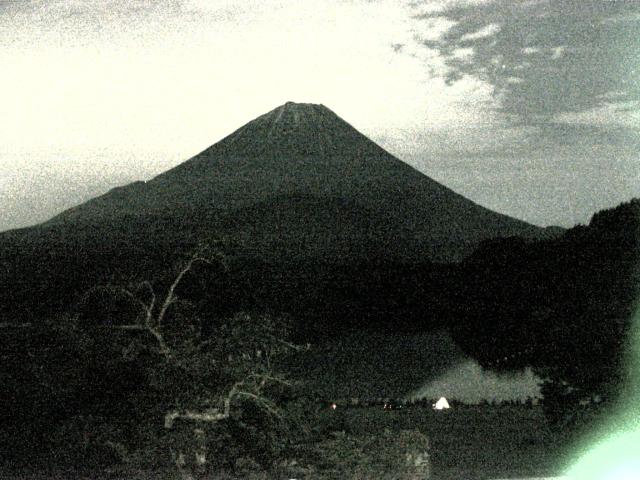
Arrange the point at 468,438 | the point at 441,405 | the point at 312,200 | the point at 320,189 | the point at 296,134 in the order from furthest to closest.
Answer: the point at 296,134 < the point at 320,189 < the point at 312,200 < the point at 441,405 < the point at 468,438

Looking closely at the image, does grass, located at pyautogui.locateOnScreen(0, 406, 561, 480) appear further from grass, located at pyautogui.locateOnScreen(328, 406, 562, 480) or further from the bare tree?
the bare tree

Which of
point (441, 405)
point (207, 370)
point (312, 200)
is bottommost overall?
point (441, 405)

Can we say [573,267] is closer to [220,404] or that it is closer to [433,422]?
[433,422]

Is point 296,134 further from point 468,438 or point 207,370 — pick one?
point 207,370

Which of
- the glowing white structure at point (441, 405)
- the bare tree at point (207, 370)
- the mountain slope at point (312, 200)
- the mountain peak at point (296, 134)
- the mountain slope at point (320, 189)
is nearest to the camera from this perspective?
→ the bare tree at point (207, 370)

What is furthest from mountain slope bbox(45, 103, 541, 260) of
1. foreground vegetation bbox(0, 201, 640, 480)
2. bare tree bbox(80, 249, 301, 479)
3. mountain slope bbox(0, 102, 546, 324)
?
bare tree bbox(80, 249, 301, 479)

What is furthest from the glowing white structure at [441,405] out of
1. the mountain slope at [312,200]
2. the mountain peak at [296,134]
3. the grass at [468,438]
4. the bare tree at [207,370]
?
the mountain peak at [296,134]

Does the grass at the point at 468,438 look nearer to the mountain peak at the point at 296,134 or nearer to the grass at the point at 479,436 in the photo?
Answer: the grass at the point at 479,436

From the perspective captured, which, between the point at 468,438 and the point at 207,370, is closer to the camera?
the point at 207,370

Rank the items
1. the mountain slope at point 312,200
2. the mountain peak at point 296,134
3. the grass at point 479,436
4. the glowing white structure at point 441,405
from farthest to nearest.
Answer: the mountain peak at point 296,134
the mountain slope at point 312,200
the glowing white structure at point 441,405
the grass at point 479,436

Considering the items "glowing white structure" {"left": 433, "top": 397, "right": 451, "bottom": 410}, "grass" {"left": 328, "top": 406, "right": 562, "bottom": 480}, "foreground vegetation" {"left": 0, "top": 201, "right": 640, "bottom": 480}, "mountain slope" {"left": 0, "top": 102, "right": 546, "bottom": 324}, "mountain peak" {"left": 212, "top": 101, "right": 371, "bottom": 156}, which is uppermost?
"mountain peak" {"left": 212, "top": 101, "right": 371, "bottom": 156}

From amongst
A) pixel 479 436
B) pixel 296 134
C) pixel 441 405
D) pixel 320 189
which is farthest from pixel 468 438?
pixel 296 134

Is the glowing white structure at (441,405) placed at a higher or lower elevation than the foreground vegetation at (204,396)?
lower
